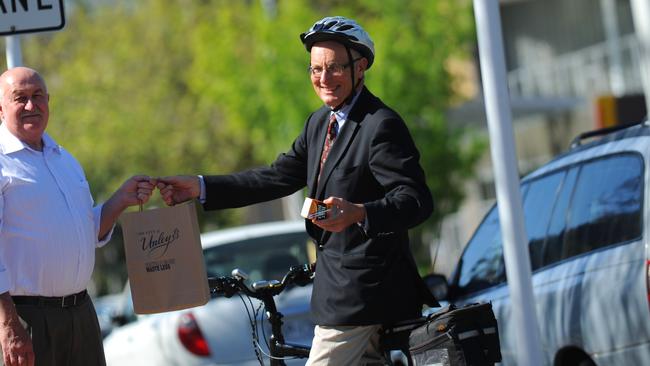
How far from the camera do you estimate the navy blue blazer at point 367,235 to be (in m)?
4.77

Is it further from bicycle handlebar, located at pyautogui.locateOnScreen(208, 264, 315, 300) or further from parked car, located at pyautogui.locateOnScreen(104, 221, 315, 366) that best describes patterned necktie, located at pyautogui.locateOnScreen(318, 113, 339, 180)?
parked car, located at pyautogui.locateOnScreen(104, 221, 315, 366)

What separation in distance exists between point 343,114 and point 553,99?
21.4 m

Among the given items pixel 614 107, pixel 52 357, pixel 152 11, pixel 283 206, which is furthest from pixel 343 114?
pixel 152 11

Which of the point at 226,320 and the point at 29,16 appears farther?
the point at 226,320

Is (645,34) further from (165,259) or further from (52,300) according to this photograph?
(52,300)

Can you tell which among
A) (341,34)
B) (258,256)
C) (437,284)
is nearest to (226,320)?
(258,256)

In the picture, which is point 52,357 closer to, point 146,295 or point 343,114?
point 146,295

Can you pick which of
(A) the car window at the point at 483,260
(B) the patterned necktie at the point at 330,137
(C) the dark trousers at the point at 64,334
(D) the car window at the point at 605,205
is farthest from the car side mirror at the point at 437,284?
(C) the dark trousers at the point at 64,334

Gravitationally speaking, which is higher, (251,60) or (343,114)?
(251,60)

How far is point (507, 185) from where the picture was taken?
5836 mm

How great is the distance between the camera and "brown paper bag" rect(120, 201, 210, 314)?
5.36 meters

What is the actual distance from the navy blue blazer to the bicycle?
50cm

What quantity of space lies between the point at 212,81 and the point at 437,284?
55.9 feet

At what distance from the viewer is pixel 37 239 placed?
5242 millimetres
